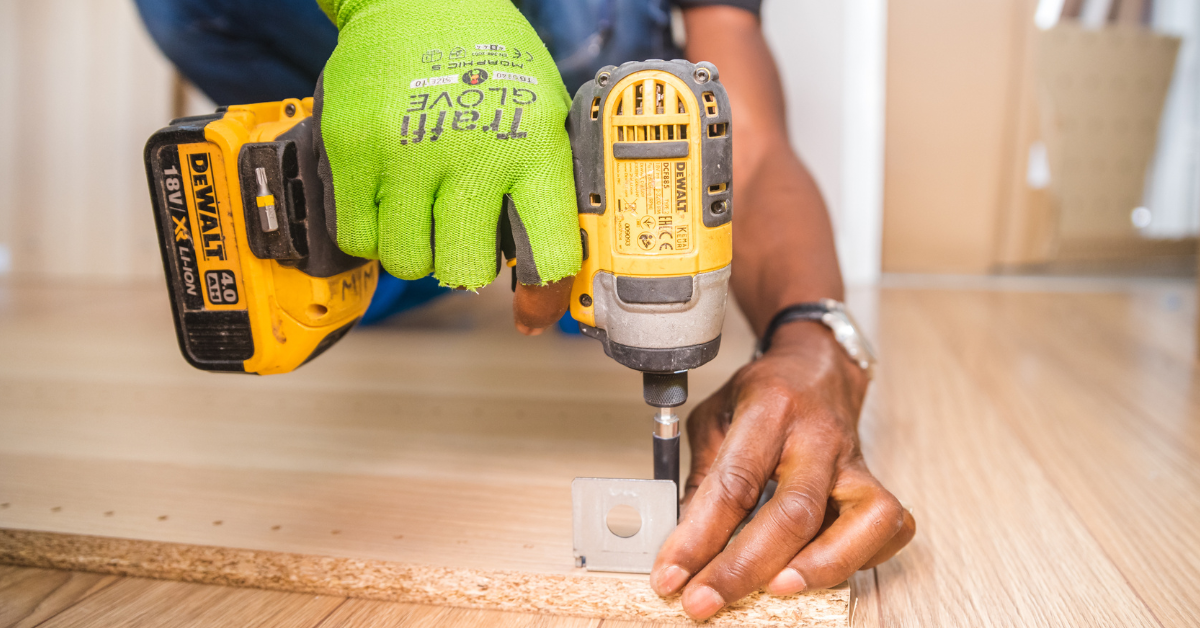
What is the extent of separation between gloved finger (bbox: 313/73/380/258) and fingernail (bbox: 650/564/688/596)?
42 centimetres

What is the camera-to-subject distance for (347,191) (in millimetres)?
716

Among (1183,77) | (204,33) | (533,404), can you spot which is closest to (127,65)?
(204,33)

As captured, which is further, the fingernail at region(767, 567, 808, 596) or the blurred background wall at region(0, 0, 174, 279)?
the blurred background wall at region(0, 0, 174, 279)

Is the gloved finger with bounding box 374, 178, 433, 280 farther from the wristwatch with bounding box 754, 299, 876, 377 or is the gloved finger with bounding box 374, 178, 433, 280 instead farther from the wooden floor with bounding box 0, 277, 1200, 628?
the wristwatch with bounding box 754, 299, 876, 377

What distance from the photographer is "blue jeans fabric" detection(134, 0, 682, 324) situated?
142cm

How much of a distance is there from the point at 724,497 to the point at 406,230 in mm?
402

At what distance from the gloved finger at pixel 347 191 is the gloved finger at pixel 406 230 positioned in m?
0.02

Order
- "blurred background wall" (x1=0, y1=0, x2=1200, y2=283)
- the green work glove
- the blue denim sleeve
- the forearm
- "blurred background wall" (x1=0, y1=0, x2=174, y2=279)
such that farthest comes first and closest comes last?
"blurred background wall" (x1=0, y1=0, x2=174, y2=279)
"blurred background wall" (x1=0, y1=0, x2=1200, y2=283)
the blue denim sleeve
the forearm
the green work glove

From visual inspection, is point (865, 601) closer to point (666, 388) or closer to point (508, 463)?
point (666, 388)

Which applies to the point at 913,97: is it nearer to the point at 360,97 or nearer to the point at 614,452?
the point at 614,452

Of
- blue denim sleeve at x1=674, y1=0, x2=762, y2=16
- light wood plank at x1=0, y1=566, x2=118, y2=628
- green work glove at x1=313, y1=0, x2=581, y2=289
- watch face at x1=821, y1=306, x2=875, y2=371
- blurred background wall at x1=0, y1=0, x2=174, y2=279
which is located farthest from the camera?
blurred background wall at x1=0, y1=0, x2=174, y2=279

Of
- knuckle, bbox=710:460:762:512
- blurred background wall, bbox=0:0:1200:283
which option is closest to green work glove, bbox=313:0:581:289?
knuckle, bbox=710:460:762:512

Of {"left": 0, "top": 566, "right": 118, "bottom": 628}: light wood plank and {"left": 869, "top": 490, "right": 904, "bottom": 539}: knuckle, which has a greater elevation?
{"left": 869, "top": 490, "right": 904, "bottom": 539}: knuckle

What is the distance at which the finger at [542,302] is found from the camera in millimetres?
735
